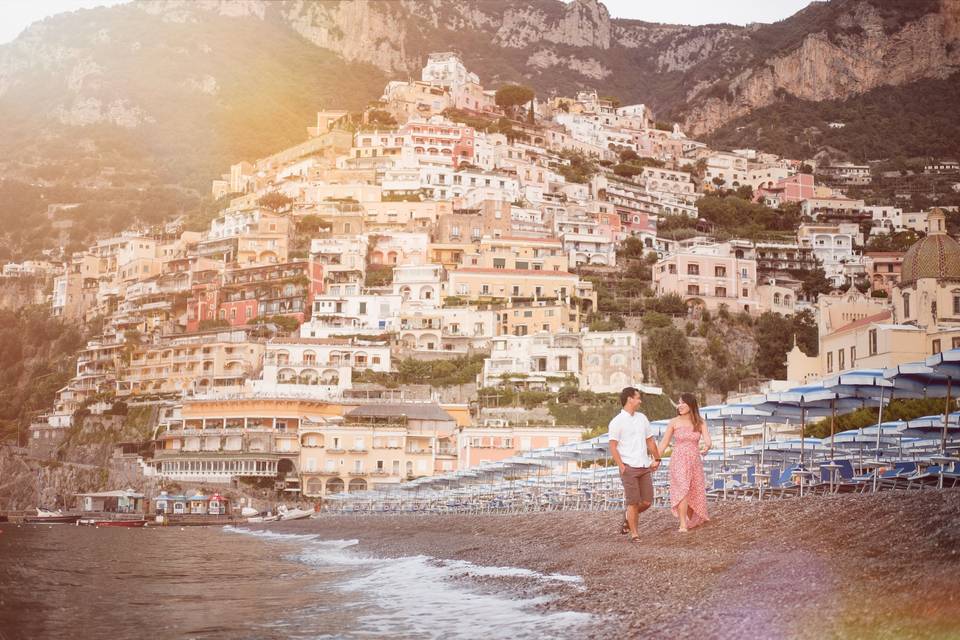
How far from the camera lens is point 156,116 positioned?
150 metres

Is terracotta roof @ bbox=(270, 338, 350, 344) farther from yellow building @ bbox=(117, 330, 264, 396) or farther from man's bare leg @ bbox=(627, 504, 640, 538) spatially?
man's bare leg @ bbox=(627, 504, 640, 538)

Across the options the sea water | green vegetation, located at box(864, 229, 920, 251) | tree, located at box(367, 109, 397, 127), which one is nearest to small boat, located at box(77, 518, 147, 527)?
the sea water

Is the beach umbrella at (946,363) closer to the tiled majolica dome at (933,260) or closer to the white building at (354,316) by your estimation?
the tiled majolica dome at (933,260)

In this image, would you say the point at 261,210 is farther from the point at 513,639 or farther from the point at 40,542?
the point at 513,639

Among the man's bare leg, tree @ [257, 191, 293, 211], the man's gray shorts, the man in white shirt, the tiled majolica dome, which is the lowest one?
the man's bare leg

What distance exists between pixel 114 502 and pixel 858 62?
131411 mm

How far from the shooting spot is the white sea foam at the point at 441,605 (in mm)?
11789

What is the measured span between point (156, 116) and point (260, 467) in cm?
9741

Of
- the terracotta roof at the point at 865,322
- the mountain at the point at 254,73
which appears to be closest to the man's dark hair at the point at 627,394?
the terracotta roof at the point at 865,322

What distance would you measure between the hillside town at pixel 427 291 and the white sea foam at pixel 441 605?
1089 inches

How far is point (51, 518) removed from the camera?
6425 cm

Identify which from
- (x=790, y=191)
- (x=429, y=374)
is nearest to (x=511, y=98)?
(x=790, y=191)

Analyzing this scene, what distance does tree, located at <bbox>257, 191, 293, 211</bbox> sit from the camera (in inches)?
4013

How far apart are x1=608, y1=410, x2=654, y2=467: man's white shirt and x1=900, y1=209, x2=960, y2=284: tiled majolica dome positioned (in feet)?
123
